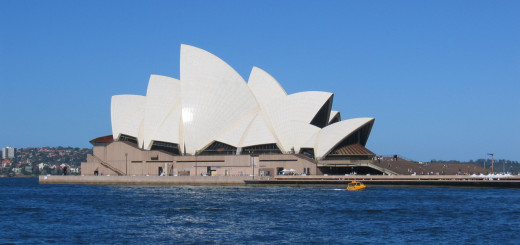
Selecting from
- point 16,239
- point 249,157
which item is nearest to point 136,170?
point 249,157

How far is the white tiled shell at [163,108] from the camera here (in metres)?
90.6

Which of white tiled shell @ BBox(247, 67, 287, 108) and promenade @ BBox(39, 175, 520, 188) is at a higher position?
white tiled shell @ BBox(247, 67, 287, 108)

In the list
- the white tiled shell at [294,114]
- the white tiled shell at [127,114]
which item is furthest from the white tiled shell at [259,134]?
the white tiled shell at [127,114]

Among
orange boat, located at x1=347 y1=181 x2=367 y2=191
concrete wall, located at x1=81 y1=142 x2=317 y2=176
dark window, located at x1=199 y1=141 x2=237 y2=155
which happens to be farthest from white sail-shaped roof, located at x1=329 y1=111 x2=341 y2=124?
orange boat, located at x1=347 y1=181 x2=367 y2=191

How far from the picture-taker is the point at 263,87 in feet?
294

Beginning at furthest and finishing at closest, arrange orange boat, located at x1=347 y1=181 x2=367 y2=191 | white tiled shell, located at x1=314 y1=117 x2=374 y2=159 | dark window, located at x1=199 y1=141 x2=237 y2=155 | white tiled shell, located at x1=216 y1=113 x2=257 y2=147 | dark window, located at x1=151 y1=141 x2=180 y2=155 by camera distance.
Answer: dark window, located at x1=151 y1=141 x2=180 y2=155 → dark window, located at x1=199 y1=141 x2=237 y2=155 → white tiled shell, located at x1=216 y1=113 x2=257 y2=147 → white tiled shell, located at x1=314 y1=117 x2=374 y2=159 → orange boat, located at x1=347 y1=181 x2=367 y2=191

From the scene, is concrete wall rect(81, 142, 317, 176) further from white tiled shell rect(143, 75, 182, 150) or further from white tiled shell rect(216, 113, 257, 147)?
white tiled shell rect(143, 75, 182, 150)

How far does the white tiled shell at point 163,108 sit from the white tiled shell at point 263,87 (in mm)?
9570

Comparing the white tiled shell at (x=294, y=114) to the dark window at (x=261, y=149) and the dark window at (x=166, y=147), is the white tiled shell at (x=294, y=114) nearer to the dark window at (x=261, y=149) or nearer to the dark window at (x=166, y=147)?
the dark window at (x=261, y=149)

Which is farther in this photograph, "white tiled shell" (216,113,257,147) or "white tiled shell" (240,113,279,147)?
"white tiled shell" (216,113,257,147)

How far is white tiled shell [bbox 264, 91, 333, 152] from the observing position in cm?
8725

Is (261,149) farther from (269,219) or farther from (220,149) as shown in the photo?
(269,219)

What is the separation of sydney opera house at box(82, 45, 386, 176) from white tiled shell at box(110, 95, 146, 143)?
3633 millimetres

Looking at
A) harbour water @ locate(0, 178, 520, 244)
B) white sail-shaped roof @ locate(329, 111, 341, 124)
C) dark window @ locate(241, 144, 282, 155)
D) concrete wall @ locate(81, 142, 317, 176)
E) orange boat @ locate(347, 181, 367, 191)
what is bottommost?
harbour water @ locate(0, 178, 520, 244)
